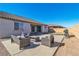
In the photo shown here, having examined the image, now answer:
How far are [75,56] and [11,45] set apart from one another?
A: 2.05 m

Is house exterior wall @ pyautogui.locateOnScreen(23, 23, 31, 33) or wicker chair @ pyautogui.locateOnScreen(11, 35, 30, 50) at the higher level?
house exterior wall @ pyautogui.locateOnScreen(23, 23, 31, 33)

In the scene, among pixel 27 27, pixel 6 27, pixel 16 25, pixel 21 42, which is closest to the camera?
pixel 21 42

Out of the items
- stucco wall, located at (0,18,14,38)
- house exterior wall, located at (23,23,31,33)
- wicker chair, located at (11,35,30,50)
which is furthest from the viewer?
house exterior wall, located at (23,23,31,33)

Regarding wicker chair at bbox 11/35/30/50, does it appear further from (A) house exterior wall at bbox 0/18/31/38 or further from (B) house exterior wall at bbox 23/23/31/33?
(B) house exterior wall at bbox 23/23/31/33

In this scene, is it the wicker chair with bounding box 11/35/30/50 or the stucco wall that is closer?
the wicker chair with bounding box 11/35/30/50

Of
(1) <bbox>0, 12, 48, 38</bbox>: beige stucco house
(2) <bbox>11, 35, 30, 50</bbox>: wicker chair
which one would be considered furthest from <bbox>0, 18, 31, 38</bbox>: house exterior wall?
(2) <bbox>11, 35, 30, 50</bbox>: wicker chair

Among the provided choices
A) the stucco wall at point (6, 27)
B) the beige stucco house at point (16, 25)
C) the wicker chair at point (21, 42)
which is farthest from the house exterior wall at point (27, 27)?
the wicker chair at point (21, 42)

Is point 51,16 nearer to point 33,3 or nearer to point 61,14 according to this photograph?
point 61,14

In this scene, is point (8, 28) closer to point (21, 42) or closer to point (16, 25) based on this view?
point (16, 25)

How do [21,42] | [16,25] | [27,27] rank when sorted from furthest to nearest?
1. [16,25]
2. [27,27]
3. [21,42]

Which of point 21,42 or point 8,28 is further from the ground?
point 8,28

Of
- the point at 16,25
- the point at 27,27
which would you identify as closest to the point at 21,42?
the point at 27,27

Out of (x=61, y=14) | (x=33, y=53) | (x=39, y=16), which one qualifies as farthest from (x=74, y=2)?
(x=33, y=53)

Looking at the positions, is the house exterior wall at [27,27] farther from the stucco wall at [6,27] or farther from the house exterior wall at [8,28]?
the stucco wall at [6,27]
